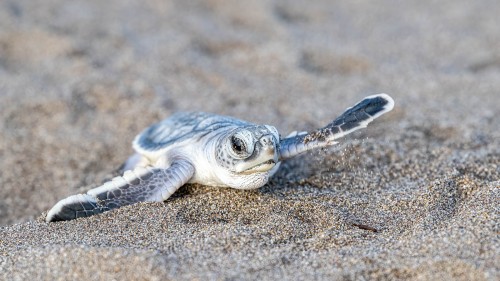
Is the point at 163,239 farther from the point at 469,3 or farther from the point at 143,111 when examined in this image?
the point at 469,3

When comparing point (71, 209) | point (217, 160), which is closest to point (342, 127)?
point (217, 160)

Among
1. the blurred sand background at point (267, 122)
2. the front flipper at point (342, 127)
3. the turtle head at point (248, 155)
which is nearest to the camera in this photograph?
the blurred sand background at point (267, 122)

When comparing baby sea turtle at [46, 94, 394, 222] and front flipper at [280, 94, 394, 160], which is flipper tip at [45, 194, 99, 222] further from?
front flipper at [280, 94, 394, 160]

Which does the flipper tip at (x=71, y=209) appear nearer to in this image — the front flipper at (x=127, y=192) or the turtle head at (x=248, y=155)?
the front flipper at (x=127, y=192)

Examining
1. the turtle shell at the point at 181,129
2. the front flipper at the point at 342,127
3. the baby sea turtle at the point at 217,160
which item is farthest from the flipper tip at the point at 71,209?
the front flipper at the point at 342,127

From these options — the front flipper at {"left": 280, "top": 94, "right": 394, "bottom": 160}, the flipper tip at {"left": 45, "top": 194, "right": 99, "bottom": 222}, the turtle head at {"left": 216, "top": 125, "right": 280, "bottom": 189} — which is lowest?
the flipper tip at {"left": 45, "top": 194, "right": 99, "bottom": 222}

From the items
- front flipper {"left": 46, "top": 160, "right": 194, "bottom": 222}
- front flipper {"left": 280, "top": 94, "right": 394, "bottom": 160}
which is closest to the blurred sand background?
front flipper {"left": 46, "top": 160, "right": 194, "bottom": 222}

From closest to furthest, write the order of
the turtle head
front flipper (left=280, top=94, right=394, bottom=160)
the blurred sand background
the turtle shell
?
the blurred sand background < the turtle head < front flipper (left=280, top=94, right=394, bottom=160) < the turtle shell
